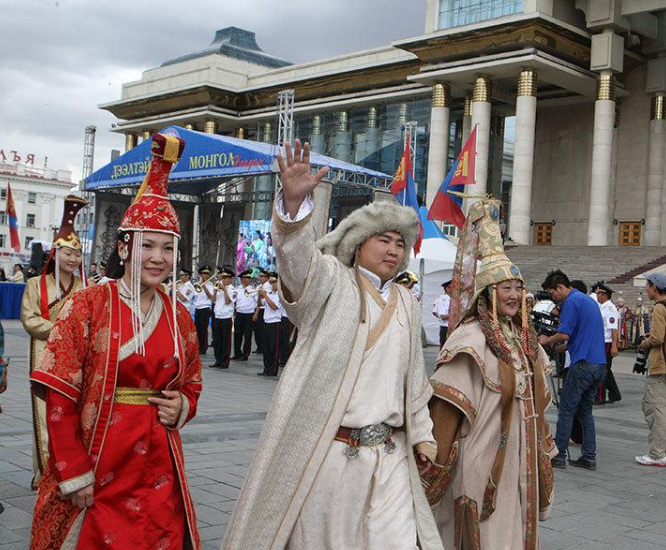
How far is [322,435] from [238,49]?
172 feet

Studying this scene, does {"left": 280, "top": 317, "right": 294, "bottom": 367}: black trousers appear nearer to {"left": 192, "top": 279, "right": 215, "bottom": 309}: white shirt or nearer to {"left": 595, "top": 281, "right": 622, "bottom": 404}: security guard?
{"left": 192, "top": 279, "right": 215, "bottom": 309}: white shirt

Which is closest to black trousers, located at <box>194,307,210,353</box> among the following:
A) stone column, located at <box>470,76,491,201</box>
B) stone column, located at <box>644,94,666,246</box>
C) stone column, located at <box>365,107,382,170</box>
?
stone column, located at <box>470,76,491,201</box>

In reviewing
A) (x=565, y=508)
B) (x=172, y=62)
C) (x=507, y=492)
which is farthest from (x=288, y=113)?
(x=172, y=62)

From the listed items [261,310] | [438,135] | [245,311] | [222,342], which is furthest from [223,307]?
[438,135]

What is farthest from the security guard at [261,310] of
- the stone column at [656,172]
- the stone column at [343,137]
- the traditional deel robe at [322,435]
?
the stone column at [343,137]

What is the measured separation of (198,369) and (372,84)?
3841cm

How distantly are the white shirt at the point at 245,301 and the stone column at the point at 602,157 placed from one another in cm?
2022

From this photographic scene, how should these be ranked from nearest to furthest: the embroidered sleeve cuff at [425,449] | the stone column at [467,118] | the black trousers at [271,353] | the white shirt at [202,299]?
1. the embroidered sleeve cuff at [425,449]
2. the black trousers at [271,353]
3. the white shirt at [202,299]
4. the stone column at [467,118]

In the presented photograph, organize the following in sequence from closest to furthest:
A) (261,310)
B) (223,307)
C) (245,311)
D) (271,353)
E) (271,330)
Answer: (271,353), (271,330), (223,307), (261,310), (245,311)

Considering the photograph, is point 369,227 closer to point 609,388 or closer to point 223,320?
point 609,388

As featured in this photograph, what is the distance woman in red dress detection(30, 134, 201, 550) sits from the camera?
321 centimetres

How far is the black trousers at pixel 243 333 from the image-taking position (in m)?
16.7

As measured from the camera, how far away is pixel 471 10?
34875mm

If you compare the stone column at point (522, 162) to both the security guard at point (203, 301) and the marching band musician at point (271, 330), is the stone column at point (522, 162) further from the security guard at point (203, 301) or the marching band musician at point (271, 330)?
the marching band musician at point (271, 330)
